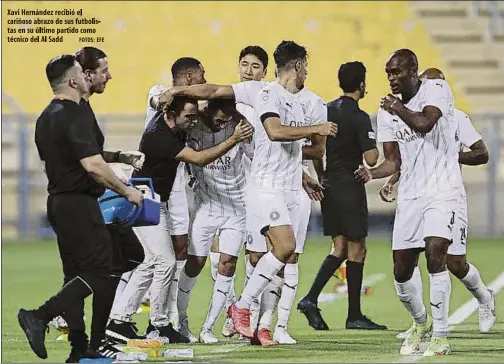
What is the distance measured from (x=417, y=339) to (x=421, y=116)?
1.53 metres

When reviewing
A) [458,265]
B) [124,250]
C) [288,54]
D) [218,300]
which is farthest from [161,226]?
[458,265]

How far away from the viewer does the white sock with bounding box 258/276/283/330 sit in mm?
9094

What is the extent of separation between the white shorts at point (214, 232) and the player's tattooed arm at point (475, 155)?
70.0 inches

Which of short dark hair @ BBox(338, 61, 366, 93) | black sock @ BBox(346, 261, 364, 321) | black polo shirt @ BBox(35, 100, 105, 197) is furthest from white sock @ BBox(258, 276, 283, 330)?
short dark hair @ BBox(338, 61, 366, 93)

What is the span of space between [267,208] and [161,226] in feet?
3.23

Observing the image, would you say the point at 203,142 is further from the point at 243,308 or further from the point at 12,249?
the point at 12,249

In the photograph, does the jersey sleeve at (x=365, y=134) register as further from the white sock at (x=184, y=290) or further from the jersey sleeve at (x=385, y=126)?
the white sock at (x=184, y=290)

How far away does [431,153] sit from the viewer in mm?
8742

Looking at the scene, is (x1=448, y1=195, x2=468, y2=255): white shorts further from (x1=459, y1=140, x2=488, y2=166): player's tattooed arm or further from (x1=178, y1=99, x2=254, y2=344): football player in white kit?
(x1=178, y1=99, x2=254, y2=344): football player in white kit

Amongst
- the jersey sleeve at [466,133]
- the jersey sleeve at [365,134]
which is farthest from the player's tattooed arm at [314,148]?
the jersey sleeve at [365,134]

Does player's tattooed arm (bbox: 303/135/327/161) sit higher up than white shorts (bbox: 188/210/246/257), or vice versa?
player's tattooed arm (bbox: 303/135/327/161)

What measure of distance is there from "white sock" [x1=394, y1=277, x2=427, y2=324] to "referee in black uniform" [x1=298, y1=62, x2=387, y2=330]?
1.54m

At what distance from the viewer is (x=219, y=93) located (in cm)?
884

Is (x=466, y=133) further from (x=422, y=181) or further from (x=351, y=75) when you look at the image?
(x=422, y=181)
